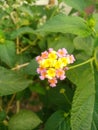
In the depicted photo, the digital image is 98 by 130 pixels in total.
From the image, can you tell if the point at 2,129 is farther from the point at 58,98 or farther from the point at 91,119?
the point at 91,119

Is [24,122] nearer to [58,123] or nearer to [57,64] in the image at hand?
[58,123]

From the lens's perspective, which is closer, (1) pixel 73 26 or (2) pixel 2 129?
(1) pixel 73 26

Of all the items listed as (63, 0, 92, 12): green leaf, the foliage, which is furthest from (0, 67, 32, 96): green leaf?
(63, 0, 92, 12): green leaf

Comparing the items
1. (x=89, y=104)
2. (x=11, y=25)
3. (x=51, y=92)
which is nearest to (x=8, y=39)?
(x=11, y=25)

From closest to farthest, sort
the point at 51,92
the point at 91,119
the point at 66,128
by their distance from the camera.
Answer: the point at 91,119 < the point at 66,128 < the point at 51,92

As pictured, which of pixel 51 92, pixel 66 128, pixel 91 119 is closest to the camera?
pixel 91 119

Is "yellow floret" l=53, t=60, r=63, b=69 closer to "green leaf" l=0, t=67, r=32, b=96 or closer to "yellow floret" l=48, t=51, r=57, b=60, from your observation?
"yellow floret" l=48, t=51, r=57, b=60

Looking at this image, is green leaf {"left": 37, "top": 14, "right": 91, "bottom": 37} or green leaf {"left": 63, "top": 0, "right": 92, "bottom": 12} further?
green leaf {"left": 63, "top": 0, "right": 92, "bottom": 12}

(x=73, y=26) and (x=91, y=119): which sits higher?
(x=73, y=26)
